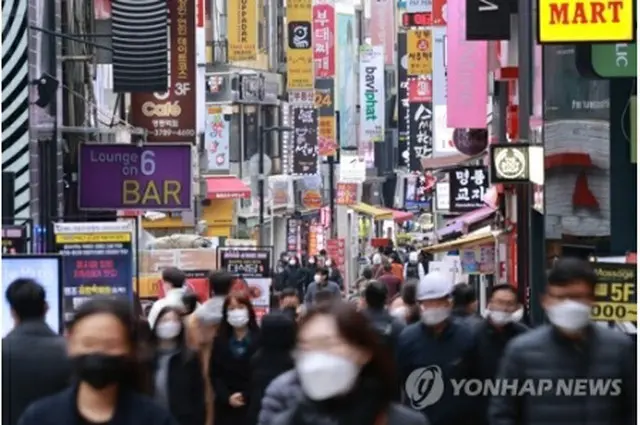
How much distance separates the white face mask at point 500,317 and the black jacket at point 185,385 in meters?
1.82

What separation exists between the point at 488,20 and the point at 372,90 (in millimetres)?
55581

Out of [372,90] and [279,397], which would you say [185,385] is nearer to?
[279,397]

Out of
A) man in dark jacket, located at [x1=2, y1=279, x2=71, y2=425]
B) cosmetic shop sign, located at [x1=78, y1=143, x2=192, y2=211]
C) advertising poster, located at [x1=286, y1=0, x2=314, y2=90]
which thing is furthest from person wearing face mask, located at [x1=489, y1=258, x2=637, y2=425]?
advertising poster, located at [x1=286, y1=0, x2=314, y2=90]

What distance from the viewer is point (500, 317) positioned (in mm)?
11016

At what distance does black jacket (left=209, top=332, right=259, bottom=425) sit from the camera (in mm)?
11891

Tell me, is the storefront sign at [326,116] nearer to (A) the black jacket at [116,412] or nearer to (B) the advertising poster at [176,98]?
(B) the advertising poster at [176,98]

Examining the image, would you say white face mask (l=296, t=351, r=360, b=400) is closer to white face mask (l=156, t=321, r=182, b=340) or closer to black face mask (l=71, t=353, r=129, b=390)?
black face mask (l=71, t=353, r=129, b=390)

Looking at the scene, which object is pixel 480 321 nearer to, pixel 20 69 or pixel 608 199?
pixel 608 199

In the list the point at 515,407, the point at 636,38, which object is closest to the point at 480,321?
the point at 515,407

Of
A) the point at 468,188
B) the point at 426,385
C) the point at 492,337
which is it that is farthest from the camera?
the point at 468,188

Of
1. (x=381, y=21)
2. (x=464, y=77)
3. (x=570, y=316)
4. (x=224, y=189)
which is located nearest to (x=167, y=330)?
(x=570, y=316)

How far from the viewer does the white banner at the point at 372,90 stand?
82188 millimetres

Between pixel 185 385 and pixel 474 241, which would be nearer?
pixel 185 385

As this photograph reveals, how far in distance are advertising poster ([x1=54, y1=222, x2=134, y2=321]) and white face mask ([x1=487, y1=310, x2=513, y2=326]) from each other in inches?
304
